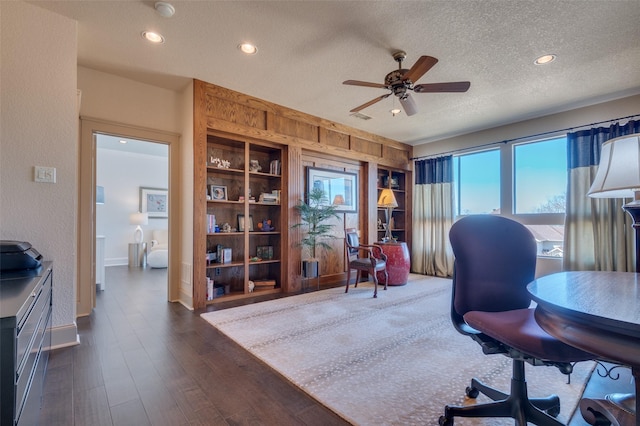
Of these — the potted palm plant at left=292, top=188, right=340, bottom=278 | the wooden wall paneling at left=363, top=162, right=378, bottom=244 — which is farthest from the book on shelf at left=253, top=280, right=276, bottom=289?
the wooden wall paneling at left=363, top=162, right=378, bottom=244

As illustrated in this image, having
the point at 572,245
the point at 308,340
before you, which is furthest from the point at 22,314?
the point at 572,245

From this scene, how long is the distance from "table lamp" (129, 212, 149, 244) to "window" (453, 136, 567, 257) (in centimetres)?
676

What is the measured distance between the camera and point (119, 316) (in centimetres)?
302

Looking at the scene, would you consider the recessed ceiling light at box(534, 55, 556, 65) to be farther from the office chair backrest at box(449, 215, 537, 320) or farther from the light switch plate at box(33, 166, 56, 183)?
the light switch plate at box(33, 166, 56, 183)

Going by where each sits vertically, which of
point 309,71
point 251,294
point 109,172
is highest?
point 309,71

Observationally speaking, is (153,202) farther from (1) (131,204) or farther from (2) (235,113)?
(2) (235,113)

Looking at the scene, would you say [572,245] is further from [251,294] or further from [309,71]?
[251,294]

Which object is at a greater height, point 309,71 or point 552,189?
point 309,71

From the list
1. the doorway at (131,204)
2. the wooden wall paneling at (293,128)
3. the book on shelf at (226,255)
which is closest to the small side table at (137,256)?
the doorway at (131,204)

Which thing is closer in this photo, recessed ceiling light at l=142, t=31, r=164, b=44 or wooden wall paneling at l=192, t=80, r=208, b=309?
recessed ceiling light at l=142, t=31, r=164, b=44

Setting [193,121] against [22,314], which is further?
[193,121]

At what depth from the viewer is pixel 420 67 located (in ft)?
7.79

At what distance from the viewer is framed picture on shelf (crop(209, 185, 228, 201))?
3.80 m

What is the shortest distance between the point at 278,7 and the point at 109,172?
256 inches
